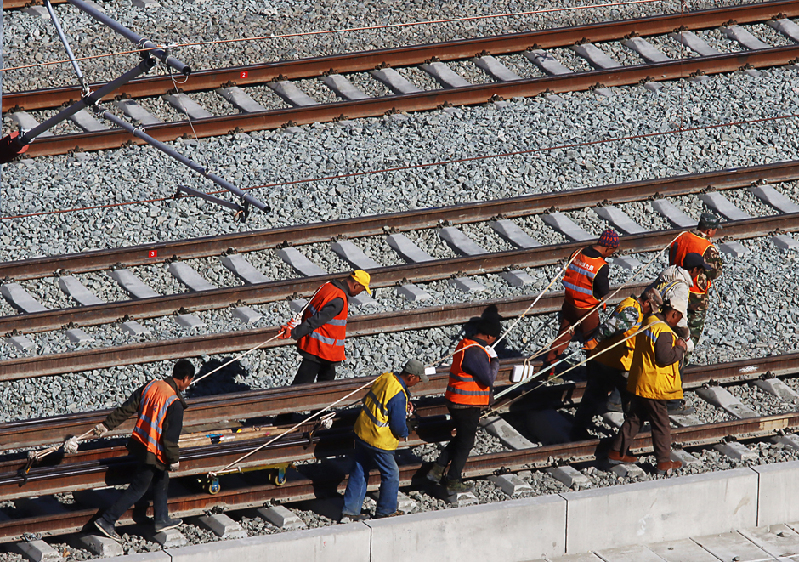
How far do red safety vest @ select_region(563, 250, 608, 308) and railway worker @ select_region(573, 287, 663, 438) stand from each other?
17.6 inches

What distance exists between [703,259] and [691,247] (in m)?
0.16

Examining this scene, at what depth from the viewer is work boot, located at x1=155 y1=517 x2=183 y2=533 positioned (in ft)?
32.9

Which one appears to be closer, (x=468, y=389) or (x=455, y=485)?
(x=468, y=389)

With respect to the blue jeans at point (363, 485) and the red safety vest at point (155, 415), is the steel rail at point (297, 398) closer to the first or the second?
the red safety vest at point (155, 415)

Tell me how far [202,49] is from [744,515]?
1009 centimetres

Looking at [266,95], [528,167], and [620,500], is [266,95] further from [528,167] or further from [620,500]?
[620,500]

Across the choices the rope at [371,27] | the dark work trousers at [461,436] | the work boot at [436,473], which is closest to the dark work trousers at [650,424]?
the dark work trousers at [461,436]

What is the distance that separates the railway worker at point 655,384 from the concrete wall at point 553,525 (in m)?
0.50

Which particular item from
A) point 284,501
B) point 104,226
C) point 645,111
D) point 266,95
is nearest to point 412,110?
point 266,95

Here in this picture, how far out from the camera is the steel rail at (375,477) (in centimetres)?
989

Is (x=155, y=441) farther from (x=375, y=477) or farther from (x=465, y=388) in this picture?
(x=465, y=388)

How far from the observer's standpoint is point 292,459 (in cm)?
1064

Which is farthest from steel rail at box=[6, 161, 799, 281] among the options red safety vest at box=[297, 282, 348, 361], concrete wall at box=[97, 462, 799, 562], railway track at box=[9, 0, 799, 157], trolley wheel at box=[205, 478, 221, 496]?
concrete wall at box=[97, 462, 799, 562]

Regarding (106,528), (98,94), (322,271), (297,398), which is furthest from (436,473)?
(98,94)
